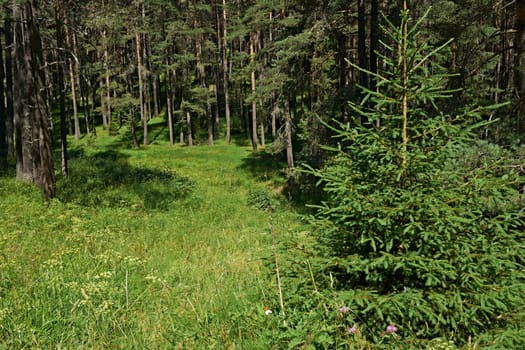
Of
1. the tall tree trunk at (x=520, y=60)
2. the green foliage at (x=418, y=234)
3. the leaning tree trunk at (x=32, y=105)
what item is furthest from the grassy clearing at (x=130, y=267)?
the tall tree trunk at (x=520, y=60)

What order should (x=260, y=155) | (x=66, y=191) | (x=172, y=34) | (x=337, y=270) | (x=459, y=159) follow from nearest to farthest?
1. (x=337, y=270)
2. (x=459, y=159)
3. (x=66, y=191)
4. (x=260, y=155)
5. (x=172, y=34)

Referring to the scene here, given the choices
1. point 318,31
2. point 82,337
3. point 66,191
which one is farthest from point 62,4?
point 82,337

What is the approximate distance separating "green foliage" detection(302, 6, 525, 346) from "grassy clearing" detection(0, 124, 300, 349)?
0.98 metres

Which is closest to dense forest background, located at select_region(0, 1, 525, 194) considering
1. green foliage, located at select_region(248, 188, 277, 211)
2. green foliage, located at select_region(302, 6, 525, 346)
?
green foliage, located at select_region(302, 6, 525, 346)

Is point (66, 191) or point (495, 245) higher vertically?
point (495, 245)

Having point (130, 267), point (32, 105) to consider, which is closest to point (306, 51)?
point (32, 105)

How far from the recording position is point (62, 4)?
14.1m

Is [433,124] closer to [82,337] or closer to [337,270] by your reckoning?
[337,270]

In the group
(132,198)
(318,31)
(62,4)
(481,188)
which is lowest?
(132,198)

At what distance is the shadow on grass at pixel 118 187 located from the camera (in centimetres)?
1183

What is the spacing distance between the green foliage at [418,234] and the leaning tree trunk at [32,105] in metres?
9.97

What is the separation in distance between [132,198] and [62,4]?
814 centimetres

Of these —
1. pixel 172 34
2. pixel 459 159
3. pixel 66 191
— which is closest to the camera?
pixel 459 159

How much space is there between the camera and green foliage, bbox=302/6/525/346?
9.98 ft
